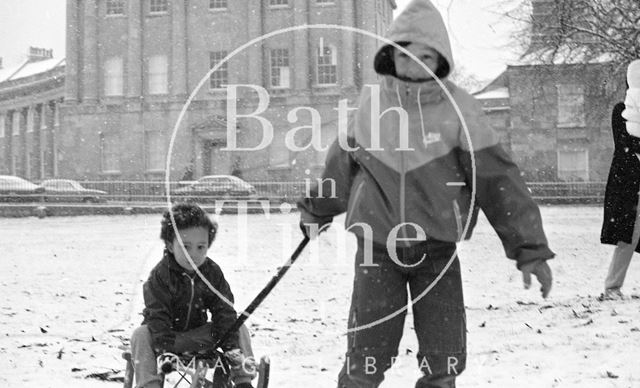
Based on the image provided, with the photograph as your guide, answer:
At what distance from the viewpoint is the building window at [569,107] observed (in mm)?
42766

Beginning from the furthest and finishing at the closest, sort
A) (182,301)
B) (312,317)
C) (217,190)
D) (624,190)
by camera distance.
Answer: (217,190) → (312,317) → (624,190) → (182,301)

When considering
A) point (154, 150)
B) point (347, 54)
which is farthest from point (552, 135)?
point (154, 150)

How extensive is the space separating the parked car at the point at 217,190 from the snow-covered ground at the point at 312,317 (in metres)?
15.5

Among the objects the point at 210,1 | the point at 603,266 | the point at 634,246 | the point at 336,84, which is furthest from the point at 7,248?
the point at 210,1

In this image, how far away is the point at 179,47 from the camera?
46219mm

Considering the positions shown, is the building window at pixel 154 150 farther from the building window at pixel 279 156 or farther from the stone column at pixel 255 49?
the building window at pixel 279 156

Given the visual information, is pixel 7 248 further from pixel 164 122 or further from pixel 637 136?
pixel 164 122

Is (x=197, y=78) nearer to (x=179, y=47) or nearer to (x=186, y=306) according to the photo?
(x=179, y=47)

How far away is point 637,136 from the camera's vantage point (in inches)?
305

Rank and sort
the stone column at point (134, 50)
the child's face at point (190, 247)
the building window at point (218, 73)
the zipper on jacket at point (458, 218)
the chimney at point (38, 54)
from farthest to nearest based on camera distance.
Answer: the chimney at point (38, 54)
the stone column at point (134, 50)
the building window at point (218, 73)
the child's face at point (190, 247)
the zipper on jacket at point (458, 218)

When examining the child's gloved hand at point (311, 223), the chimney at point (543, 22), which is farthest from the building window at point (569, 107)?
the child's gloved hand at point (311, 223)

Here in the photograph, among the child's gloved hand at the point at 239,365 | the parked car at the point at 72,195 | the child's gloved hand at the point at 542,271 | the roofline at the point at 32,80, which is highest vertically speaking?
the roofline at the point at 32,80

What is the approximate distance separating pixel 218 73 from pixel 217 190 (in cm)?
1390

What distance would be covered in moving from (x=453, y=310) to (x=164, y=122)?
1771 inches
